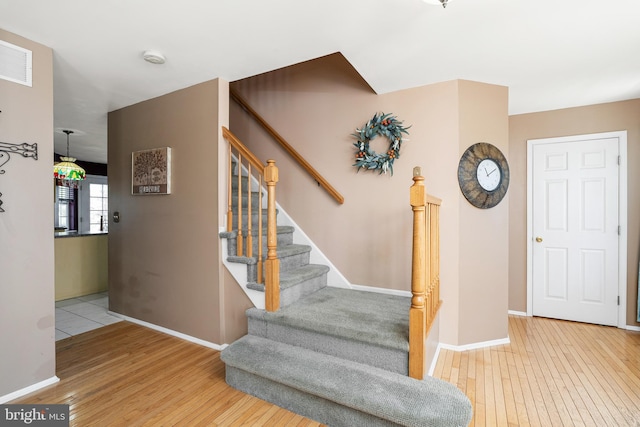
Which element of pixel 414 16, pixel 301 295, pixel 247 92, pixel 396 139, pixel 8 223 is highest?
pixel 247 92

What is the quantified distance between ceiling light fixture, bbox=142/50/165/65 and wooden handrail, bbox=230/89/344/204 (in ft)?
4.18

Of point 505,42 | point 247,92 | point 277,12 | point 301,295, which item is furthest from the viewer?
point 247,92

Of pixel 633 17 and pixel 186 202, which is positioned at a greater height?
pixel 633 17

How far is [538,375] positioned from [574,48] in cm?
235

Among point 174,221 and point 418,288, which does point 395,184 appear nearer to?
point 418,288

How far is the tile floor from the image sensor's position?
3.03m

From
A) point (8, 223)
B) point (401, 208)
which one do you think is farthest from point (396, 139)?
point (8, 223)

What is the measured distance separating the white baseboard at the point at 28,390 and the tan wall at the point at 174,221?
94cm

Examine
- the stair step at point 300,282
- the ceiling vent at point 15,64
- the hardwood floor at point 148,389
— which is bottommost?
the hardwood floor at point 148,389

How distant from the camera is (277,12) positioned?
1733 mm

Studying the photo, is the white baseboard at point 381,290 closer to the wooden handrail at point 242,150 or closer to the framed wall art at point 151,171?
the wooden handrail at point 242,150

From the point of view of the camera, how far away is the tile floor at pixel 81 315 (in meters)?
3.03

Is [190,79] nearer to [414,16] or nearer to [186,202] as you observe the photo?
[186,202]

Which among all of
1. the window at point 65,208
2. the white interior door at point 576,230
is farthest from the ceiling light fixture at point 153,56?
the window at point 65,208
